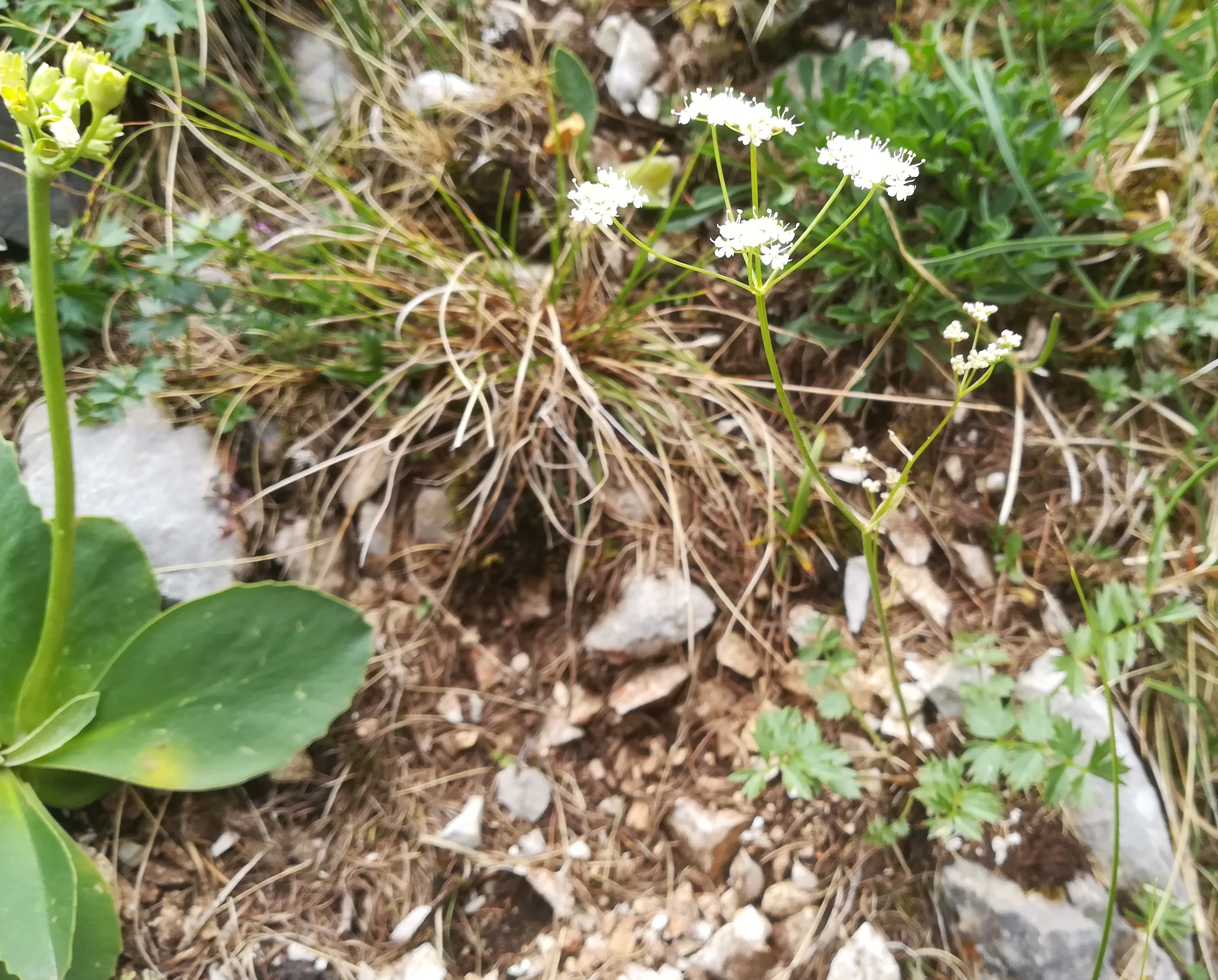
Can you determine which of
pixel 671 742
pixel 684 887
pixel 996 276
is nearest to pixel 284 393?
pixel 671 742

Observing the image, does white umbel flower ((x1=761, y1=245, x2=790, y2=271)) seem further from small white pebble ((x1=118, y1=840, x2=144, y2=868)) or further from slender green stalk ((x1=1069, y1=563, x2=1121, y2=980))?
small white pebble ((x1=118, y1=840, x2=144, y2=868))

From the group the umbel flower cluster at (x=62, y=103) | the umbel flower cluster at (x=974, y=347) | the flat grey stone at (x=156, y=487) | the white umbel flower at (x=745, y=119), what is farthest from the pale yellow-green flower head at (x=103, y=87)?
the umbel flower cluster at (x=974, y=347)

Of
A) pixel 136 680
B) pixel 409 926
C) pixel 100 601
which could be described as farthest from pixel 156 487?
pixel 409 926

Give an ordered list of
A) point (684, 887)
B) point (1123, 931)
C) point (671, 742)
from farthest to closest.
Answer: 1. point (671, 742)
2. point (684, 887)
3. point (1123, 931)

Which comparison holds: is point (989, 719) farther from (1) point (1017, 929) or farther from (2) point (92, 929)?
(2) point (92, 929)

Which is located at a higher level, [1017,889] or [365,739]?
[365,739]

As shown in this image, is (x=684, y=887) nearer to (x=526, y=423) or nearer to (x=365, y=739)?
(x=365, y=739)

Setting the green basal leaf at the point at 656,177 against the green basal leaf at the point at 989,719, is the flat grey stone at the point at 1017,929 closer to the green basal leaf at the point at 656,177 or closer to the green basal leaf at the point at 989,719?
the green basal leaf at the point at 989,719
